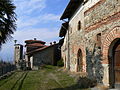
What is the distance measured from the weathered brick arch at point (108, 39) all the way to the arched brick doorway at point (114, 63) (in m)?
0.14

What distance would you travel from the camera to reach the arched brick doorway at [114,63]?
8906 mm

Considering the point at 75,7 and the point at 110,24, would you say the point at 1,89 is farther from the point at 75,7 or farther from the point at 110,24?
the point at 75,7

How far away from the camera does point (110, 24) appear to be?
9016 mm

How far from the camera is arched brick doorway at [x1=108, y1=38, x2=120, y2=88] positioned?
29.2ft

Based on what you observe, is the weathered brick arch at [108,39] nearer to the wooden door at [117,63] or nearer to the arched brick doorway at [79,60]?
the wooden door at [117,63]

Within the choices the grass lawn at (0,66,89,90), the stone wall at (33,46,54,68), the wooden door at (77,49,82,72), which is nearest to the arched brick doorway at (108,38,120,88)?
the grass lawn at (0,66,89,90)

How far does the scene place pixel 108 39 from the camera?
9.20m

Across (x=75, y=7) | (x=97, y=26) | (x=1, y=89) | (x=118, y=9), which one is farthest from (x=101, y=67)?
(x=75, y=7)

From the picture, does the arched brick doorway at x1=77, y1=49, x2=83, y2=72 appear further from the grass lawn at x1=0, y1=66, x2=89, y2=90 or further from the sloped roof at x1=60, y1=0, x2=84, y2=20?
the sloped roof at x1=60, y1=0, x2=84, y2=20

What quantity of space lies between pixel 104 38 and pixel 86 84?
2.41 meters

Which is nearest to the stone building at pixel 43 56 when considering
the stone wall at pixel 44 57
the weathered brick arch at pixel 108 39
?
the stone wall at pixel 44 57

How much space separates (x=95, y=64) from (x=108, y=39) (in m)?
1.82

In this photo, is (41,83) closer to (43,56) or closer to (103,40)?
(103,40)

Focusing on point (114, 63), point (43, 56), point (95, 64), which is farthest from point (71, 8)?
point (43, 56)
